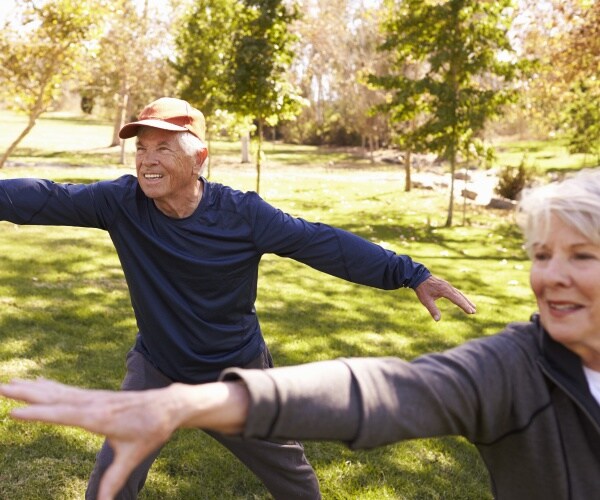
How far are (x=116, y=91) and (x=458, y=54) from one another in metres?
15.8

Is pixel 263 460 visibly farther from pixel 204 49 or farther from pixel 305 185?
pixel 305 185

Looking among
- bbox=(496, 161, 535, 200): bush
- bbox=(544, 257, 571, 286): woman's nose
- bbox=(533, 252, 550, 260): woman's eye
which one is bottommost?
bbox=(496, 161, 535, 200): bush

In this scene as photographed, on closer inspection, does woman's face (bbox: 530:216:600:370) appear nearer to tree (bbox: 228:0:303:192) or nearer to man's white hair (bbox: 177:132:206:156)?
man's white hair (bbox: 177:132:206:156)

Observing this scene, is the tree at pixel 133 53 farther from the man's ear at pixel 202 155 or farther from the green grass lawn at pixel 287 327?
the man's ear at pixel 202 155

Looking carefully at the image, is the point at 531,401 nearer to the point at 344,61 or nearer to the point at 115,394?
the point at 115,394

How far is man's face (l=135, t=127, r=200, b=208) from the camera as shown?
3307 mm

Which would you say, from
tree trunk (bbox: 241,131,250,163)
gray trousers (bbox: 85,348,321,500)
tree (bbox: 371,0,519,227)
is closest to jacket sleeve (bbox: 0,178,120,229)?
gray trousers (bbox: 85,348,321,500)

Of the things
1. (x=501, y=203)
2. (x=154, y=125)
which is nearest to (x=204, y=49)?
(x=501, y=203)

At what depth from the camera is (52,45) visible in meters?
16.6

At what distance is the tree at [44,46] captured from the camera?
16.5 m

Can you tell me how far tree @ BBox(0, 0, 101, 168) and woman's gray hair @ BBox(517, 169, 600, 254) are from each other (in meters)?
16.3

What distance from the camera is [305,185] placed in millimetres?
23109

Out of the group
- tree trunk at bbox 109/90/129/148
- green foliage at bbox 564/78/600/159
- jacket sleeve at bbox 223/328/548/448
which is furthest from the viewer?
tree trunk at bbox 109/90/129/148

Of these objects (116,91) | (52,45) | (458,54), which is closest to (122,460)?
A: (458,54)
